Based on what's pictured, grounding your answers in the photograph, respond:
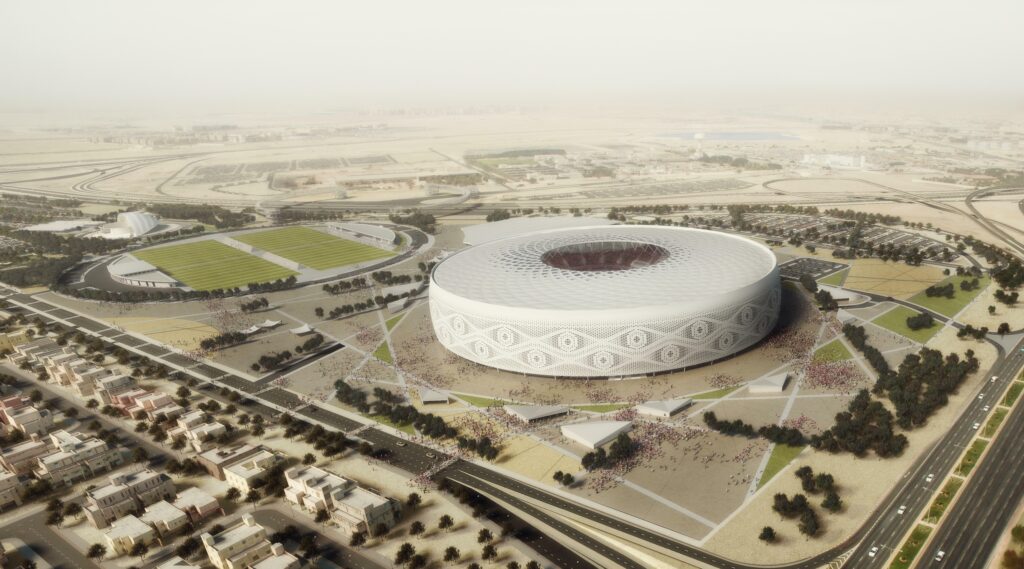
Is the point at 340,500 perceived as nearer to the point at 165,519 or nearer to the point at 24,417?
the point at 165,519

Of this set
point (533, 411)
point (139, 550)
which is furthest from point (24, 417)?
point (533, 411)

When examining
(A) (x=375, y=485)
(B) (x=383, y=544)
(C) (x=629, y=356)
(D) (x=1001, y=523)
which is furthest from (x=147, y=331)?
(D) (x=1001, y=523)

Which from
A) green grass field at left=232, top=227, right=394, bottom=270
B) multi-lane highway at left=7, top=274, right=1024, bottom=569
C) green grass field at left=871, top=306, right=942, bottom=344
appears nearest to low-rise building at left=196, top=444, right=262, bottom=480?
multi-lane highway at left=7, top=274, right=1024, bottom=569

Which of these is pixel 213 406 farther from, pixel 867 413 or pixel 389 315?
pixel 867 413

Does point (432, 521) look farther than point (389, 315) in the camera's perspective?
No

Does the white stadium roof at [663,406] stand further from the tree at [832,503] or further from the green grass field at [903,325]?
the green grass field at [903,325]

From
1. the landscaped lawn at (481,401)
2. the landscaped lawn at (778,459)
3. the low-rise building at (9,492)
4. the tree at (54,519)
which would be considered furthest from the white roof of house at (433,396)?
the low-rise building at (9,492)

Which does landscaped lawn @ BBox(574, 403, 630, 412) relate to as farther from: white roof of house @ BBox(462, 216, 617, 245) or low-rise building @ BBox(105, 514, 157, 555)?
white roof of house @ BBox(462, 216, 617, 245)
